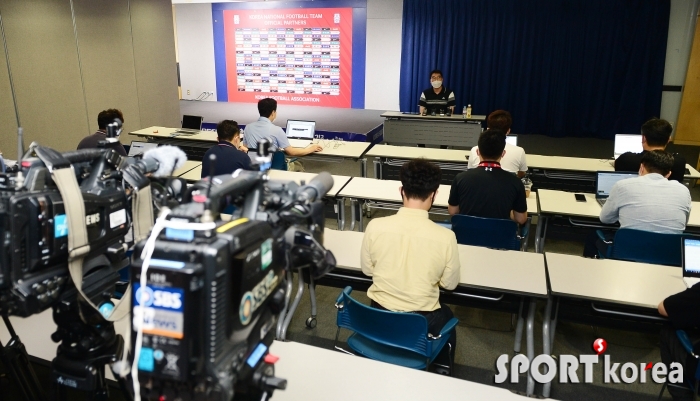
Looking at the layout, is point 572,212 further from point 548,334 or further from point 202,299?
point 202,299

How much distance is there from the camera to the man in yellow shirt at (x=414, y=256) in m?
2.03

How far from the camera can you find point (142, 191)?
4.82 ft

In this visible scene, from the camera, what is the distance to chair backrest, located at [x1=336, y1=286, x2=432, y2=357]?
188 cm

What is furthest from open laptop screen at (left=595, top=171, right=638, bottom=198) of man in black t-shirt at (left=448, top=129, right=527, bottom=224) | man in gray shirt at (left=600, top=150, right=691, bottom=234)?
man in black t-shirt at (left=448, top=129, right=527, bottom=224)

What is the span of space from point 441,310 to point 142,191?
4.53 ft

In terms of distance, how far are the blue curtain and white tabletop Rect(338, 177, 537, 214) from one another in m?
4.75

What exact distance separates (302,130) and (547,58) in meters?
4.65

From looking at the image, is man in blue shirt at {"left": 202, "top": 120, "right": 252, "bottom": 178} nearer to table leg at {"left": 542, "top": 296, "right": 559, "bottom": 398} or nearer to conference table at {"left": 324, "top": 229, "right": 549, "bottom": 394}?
conference table at {"left": 324, "top": 229, "right": 549, "bottom": 394}

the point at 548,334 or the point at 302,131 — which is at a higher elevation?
the point at 302,131

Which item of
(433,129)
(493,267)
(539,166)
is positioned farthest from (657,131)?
(433,129)

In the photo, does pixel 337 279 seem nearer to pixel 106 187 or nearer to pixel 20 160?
pixel 106 187

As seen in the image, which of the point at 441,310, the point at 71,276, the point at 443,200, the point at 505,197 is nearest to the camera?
the point at 71,276

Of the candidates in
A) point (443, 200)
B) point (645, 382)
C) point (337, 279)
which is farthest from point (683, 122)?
point (337, 279)

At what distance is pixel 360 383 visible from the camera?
1.55m
